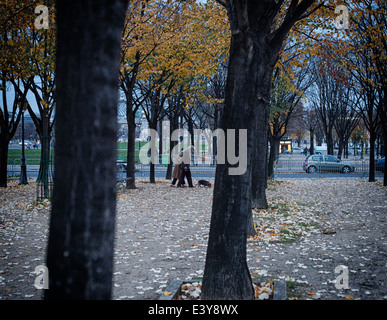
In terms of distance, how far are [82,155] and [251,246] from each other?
230 inches

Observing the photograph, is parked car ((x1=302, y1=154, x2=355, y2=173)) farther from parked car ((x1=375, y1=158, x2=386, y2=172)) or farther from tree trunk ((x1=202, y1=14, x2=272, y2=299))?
tree trunk ((x1=202, y1=14, x2=272, y2=299))

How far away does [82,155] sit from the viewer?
2.24 m

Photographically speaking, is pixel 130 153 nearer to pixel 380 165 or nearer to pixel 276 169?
pixel 276 169

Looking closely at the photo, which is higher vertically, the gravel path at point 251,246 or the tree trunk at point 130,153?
the tree trunk at point 130,153

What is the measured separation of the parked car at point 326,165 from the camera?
31.4 metres

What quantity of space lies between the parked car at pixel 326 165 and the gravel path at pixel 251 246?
17974 millimetres

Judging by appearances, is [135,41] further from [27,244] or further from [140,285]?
[140,285]

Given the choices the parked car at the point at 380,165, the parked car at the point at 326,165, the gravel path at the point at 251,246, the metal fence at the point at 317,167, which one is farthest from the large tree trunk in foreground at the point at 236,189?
the parked car at the point at 380,165

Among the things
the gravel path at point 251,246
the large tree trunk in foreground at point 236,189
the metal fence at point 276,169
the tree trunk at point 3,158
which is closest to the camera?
the large tree trunk in foreground at point 236,189

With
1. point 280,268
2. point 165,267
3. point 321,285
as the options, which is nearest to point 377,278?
point 321,285

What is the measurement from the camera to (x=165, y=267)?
6238 millimetres

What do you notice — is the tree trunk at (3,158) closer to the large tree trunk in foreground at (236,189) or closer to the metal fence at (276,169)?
the metal fence at (276,169)

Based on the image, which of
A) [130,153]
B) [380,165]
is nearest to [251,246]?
[130,153]

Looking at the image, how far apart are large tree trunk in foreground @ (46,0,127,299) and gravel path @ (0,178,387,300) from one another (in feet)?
9.27
